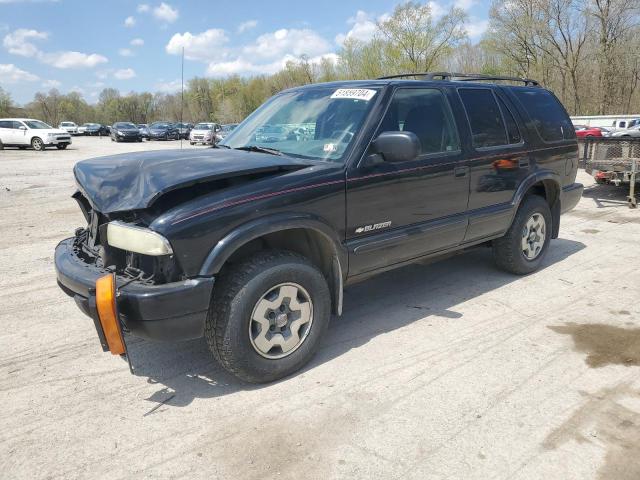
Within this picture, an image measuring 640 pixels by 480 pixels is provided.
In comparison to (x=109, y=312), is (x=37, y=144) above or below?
above

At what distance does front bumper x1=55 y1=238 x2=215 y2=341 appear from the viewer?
2766mm

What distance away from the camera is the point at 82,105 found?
94500 millimetres

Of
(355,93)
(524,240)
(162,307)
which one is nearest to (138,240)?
(162,307)

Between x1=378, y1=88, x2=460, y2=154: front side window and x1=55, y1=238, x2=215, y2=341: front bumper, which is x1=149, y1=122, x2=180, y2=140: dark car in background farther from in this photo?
x1=55, y1=238, x2=215, y2=341: front bumper

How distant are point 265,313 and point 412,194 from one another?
60.9 inches

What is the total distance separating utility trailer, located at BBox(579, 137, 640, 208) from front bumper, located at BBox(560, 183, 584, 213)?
3917mm

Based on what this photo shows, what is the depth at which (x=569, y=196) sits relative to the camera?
5844 millimetres

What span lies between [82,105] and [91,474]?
105023 millimetres

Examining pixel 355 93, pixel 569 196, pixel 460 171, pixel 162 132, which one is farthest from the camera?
pixel 162 132

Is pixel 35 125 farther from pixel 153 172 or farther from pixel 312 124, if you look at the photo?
pixel 153 172

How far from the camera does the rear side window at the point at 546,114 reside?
5238mm

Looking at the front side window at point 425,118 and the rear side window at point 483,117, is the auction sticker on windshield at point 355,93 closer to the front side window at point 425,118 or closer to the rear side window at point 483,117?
the front side window at point 425,118

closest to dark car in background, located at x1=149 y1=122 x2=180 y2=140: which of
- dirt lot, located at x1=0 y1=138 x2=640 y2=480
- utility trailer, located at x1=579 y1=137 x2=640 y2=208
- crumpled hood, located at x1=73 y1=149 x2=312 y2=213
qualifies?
utility trailer, located at x1=579 y1=137 x2=640 y2=208

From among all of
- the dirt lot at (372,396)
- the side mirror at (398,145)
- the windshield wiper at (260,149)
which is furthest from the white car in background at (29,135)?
the side mirror at (398,145)
